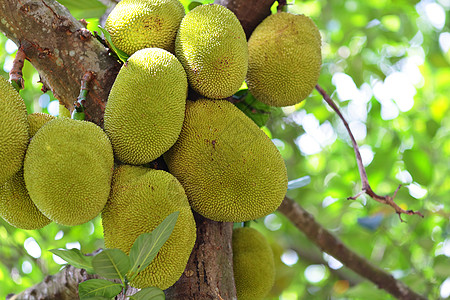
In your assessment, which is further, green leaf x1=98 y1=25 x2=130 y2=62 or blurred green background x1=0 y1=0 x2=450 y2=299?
blurred green background x1=0 y1=0 x2=450 y2=299

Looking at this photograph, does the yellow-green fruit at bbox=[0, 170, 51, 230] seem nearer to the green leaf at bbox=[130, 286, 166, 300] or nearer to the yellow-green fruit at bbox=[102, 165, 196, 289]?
the yellow-green fruit at bbox=[102, 165, 196, 289]

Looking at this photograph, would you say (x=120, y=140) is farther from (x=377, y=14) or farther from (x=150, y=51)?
(x=377, y=14)

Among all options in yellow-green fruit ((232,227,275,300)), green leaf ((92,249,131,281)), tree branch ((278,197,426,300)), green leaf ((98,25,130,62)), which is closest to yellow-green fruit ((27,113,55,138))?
green leaf ((98,25,130,62))

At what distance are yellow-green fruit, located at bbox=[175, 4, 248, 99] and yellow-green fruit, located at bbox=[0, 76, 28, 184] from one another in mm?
410

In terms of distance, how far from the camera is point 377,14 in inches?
97.2

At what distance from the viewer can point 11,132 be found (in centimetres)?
90

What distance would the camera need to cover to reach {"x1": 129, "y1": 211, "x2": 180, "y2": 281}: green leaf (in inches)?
32.7

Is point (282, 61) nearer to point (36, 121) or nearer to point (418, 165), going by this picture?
point (36, 121)

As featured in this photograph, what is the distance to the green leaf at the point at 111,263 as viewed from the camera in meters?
0.80

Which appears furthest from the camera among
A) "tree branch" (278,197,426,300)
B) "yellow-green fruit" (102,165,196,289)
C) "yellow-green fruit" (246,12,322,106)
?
"tree branch" (278,197,426,300)

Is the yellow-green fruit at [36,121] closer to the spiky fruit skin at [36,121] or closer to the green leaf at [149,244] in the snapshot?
the spiky fruit skin at [36,121]

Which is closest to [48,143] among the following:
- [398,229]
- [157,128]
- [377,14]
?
[157,128]

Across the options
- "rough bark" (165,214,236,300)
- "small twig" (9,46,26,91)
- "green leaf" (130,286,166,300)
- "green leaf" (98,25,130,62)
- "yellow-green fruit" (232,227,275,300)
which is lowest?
"yellow-green fruit" (232,227,275,300)

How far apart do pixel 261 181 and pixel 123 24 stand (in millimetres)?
539
